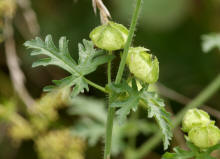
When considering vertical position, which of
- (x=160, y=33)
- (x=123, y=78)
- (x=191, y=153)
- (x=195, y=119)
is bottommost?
(x=191, y=153)

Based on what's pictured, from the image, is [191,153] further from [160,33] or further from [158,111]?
[160,33]

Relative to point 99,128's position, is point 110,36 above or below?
above

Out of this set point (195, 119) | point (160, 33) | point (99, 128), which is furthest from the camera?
point (160, 33)

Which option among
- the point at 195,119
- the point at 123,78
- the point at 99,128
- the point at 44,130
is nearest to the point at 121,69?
the point at 123,78

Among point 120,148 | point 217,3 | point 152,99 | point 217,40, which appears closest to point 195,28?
point 217,3

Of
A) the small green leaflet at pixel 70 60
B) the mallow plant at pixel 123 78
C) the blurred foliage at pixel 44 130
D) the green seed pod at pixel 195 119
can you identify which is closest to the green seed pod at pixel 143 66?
the mallow plant at pixel 123 78

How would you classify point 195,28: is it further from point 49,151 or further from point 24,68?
point 49,151
